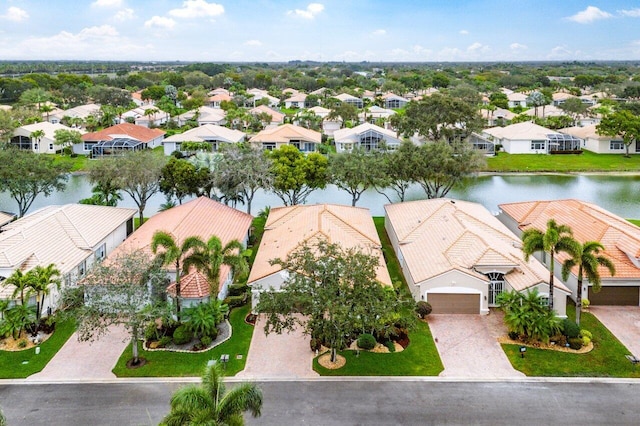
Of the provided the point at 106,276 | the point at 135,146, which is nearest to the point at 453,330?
the point at 106,276

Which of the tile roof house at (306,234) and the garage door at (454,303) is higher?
the tile roof house at (306,234)

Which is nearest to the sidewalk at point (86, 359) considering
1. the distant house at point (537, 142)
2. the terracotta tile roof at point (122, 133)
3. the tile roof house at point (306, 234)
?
the tile roof house at point (306, 234)

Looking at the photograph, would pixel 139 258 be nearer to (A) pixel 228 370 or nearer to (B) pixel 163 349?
(B) pixel 163 349

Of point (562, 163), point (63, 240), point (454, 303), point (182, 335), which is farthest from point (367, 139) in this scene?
point (182, 335)

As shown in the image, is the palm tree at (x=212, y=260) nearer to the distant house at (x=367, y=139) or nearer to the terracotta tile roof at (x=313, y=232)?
the terracotta tile roof at (x=313, y=232)

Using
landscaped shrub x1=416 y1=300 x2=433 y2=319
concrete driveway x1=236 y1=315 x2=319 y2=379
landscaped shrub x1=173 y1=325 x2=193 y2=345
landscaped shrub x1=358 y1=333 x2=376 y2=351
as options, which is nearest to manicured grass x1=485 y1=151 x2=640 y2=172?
landscaped shrub x1=416 y1=300 x2=433 y2=319
